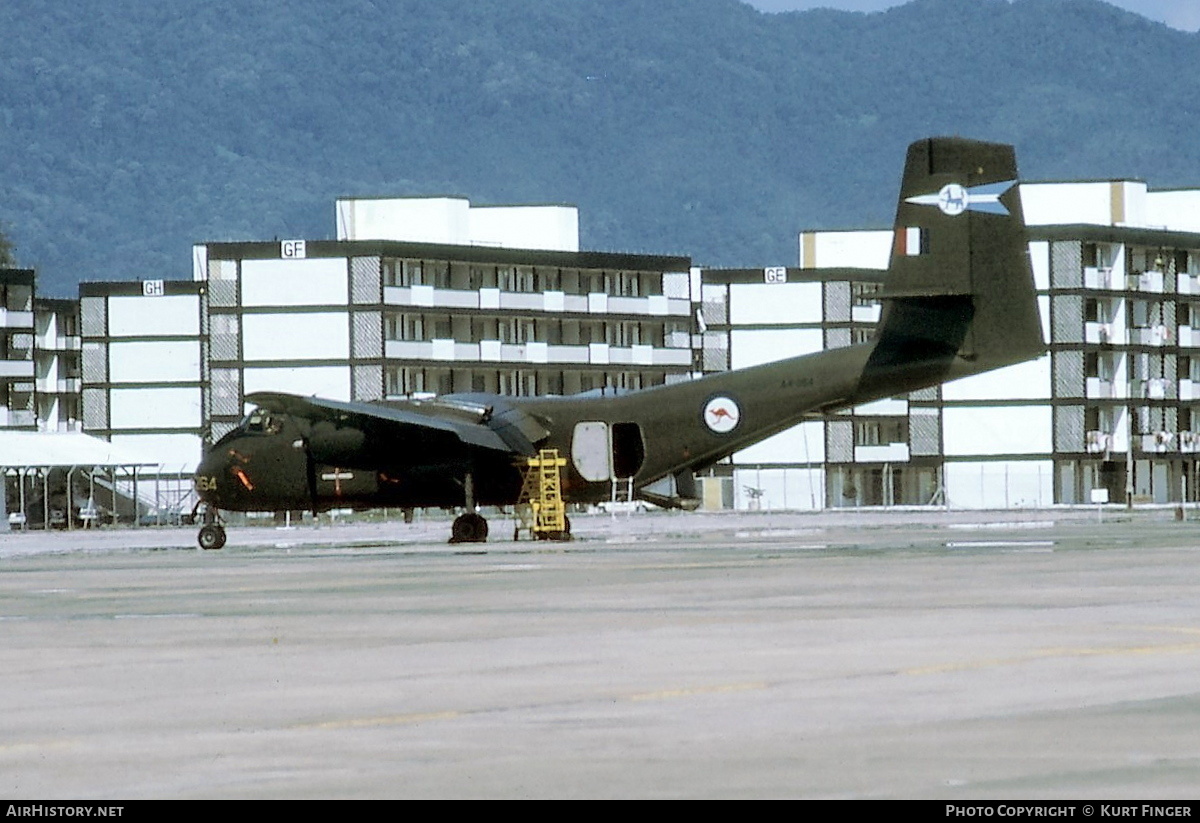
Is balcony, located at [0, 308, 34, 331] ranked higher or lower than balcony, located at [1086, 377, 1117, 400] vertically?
higher

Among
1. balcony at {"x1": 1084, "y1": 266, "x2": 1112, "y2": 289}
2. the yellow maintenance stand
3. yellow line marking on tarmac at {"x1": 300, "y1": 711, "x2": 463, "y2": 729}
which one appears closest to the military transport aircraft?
the yellow maintenance stand

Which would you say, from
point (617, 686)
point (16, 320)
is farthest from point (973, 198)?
point (16, 320)

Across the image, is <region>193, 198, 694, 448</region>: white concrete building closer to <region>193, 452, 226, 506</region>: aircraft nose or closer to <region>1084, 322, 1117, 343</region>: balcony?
<region>1084, 322, 1117, 343</region>: balcony

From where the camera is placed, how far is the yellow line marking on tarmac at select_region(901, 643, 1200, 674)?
1977cm

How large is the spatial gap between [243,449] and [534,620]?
116ft

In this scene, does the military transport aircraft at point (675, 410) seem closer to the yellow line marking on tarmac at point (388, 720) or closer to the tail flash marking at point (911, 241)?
the tail flash marking at point (911, 241)

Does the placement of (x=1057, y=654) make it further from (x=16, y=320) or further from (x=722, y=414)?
(x=16, y=320)

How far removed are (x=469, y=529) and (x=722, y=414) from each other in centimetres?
668

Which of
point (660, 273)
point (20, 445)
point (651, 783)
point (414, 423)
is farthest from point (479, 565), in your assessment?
point (660, 273)

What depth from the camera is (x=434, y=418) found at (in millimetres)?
61281

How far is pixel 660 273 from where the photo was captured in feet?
555

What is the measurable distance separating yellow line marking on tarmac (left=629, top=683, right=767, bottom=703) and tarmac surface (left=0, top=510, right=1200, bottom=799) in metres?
0.07

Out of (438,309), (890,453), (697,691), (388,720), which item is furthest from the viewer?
(890,453)
